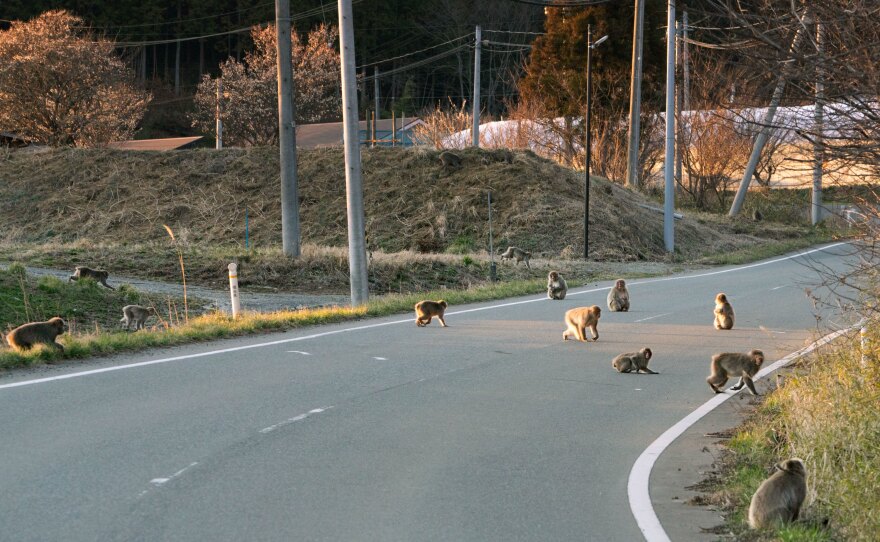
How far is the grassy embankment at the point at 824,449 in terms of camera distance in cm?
646

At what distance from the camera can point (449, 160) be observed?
4106cm

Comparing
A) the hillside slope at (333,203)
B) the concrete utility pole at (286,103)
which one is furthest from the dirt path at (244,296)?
the hillside slope at (333,203)

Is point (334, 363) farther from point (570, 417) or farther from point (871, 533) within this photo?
point (871, 533)

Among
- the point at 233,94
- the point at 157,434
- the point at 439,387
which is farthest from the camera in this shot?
the point at 233,94

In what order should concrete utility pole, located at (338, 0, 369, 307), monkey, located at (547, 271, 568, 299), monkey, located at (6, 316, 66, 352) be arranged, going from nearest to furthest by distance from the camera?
monkey, located at (6, 316, 66, 352) → concrete utility pole, located at (338, 0, 369, 307) → monkey, located at (547, 271, 568, 299)

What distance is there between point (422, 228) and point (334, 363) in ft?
79.0

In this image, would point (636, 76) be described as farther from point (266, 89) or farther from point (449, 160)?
point (266, 89)

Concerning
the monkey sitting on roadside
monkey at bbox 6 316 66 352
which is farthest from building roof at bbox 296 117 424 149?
the monkey sitting on roadside

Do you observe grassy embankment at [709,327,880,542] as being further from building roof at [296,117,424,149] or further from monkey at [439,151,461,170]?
building roof at [296,117,424,149]

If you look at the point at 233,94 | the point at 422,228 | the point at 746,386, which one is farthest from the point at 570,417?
the point at 233,94

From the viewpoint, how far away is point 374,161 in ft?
A: 140

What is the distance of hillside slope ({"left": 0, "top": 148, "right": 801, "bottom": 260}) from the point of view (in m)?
36.6

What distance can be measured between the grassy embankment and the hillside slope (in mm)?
24886

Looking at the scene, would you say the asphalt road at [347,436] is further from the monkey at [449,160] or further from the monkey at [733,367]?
the monkey at [449,160]
